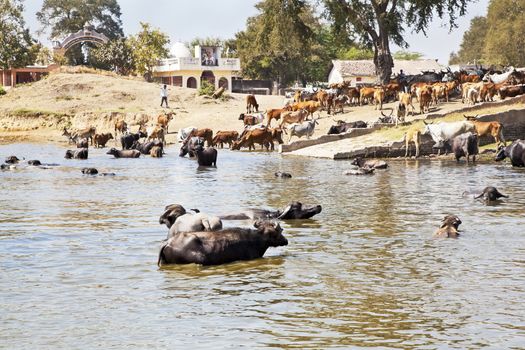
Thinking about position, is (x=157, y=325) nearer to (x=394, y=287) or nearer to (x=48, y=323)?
(x=48, y=323)

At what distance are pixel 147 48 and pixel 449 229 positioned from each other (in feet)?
251

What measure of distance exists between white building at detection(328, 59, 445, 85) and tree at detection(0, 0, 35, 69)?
29.6m

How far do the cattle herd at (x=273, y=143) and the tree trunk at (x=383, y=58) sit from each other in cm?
155

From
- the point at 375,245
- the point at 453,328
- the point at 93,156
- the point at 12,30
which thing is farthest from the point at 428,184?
the point at 12,30

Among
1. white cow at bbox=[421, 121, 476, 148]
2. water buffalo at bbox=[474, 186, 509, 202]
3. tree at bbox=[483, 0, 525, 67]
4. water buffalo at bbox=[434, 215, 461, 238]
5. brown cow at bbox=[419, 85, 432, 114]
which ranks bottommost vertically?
water buffalo at bbox=[434, 215, 461, 238]

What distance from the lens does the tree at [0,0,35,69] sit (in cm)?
8425

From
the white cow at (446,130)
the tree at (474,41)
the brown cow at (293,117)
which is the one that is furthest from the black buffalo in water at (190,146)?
the tree at (474,41)

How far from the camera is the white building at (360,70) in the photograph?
307 feet

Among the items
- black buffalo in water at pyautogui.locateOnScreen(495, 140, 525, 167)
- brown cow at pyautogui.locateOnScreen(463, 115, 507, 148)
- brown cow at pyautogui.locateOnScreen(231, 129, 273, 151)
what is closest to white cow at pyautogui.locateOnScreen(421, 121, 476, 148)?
brown cow at pyautogui.locateOnScreen(463, 115, 507, 148)

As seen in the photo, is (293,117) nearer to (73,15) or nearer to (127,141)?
(127,141)

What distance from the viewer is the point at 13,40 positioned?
84625mm

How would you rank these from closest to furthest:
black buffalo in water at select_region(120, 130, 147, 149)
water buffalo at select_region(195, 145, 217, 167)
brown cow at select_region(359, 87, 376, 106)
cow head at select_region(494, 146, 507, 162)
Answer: cow head at select_region(494, 146, 507, 162) < water buffalo at select_region(195, 145, 217, 167) < black buffalo in water at select_region(120, 130, 147, 149) < brown cow at select_region(359, 87, 376, 106)

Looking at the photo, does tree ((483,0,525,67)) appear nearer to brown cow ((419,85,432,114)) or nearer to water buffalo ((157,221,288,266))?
brown cow ((419,85,432,114))

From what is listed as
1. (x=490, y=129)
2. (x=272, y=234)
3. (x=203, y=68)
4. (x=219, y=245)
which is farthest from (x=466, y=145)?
(x=203, y=68)
